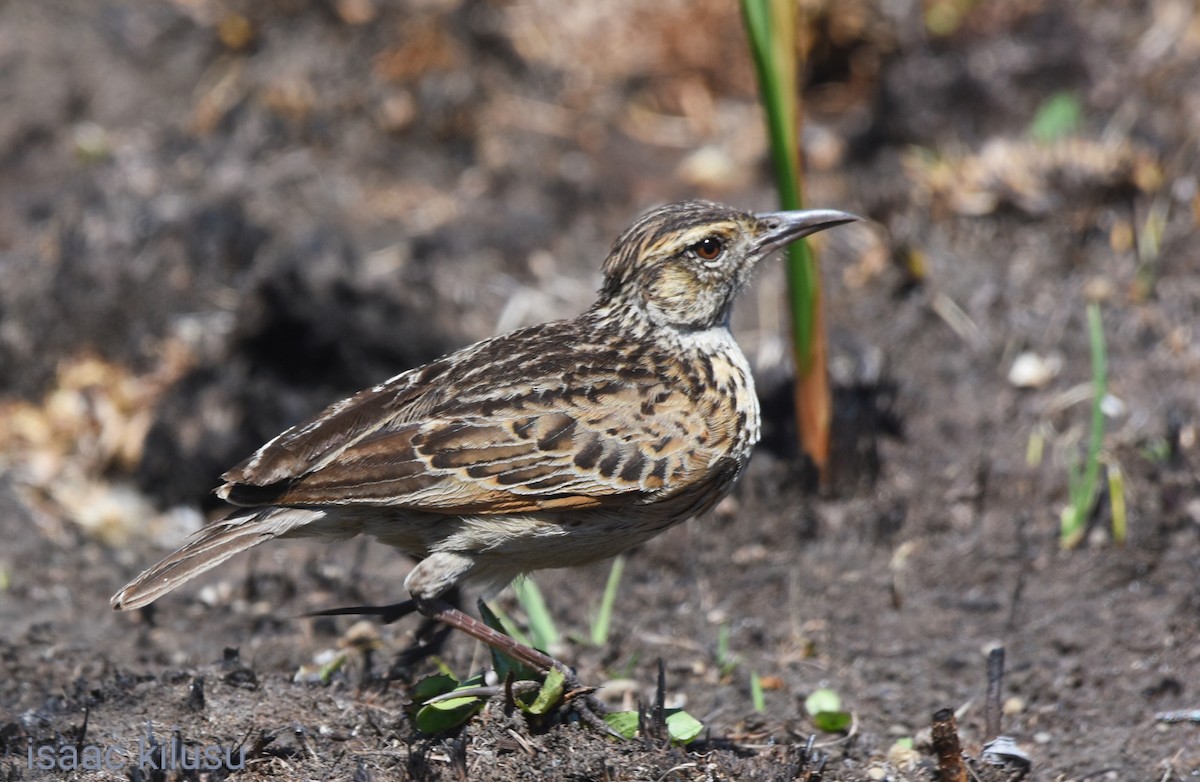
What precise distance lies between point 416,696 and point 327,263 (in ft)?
12.7

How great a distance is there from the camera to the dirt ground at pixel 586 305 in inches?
200

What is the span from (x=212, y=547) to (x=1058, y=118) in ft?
18.1

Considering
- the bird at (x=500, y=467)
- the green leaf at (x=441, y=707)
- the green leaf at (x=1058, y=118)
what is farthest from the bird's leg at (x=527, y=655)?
the green leaf at (x=1058, y=118)

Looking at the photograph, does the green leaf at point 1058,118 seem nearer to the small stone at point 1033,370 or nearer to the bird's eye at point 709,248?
the small stone at point 1033,370

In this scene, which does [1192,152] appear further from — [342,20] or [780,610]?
[342,20]

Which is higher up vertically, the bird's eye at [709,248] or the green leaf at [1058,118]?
the green leaf at [1058,118]

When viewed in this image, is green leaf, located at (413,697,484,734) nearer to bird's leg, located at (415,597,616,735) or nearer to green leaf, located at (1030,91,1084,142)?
bird's leg, located at (415,597,616,735)

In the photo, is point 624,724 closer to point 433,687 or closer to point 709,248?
point 433,687

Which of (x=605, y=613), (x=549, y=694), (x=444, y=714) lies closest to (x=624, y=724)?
(x=549, y=694)

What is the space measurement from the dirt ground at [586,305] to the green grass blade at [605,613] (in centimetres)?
10

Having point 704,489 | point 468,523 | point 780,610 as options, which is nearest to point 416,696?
point 468,523

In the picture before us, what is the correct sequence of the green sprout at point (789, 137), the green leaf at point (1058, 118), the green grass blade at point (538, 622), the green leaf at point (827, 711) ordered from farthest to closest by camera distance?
the green leaf at point (1058, 118), the green sprout at point (789, 137), the green grass blade at point (538, 622), the green leaf at point (827, 711)

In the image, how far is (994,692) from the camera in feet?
15.7

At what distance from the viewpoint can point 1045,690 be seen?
17.4 feet
